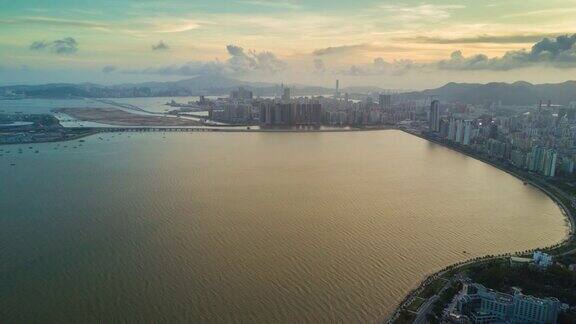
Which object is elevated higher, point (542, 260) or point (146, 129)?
point (146, 129)

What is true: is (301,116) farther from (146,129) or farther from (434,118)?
(146,129)

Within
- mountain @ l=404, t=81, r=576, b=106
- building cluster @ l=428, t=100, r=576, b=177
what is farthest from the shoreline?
mountain @ l=404, t=81, r=576, b=106

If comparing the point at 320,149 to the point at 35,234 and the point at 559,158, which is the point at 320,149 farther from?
the point at 35,234

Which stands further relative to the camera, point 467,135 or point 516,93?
point 516,93

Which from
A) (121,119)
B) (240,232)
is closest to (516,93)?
(121,119)

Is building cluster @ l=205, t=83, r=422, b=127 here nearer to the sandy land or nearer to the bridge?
the sandy land

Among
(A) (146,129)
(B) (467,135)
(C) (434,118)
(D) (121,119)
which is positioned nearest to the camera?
(B) (467,135)
